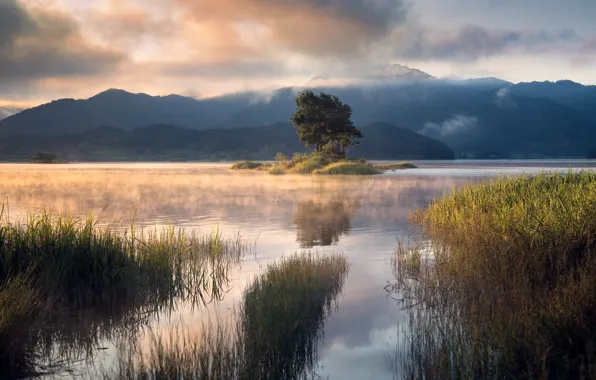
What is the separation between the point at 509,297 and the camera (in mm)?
9609

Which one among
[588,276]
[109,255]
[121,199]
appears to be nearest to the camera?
[588,276]

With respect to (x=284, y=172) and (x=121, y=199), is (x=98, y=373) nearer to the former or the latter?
(x=121, y=199)

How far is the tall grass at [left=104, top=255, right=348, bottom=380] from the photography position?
6957mm

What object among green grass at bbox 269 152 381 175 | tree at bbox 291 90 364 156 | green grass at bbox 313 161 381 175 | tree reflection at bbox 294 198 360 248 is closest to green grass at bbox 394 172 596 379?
tree reflection at bbox 294 198 360 248

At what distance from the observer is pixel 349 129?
308 feet

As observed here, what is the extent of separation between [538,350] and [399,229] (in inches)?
666

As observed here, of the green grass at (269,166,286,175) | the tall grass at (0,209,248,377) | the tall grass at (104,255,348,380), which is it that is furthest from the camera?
the green grass at (269,166,286,175)

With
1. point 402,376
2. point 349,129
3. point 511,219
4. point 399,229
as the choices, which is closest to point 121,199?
point 399,229

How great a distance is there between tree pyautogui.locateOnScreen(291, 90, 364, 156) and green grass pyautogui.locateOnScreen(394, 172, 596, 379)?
2954 inches

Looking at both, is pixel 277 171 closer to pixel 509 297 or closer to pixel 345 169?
pixel 345 169

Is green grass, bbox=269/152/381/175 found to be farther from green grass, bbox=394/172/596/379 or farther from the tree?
green grass, bbox=394/172/596/379

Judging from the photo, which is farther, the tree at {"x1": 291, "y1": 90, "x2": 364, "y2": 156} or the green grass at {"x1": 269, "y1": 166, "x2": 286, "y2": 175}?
the tree at {"x1": 291, "y1": 90, "x2": 364, "y2": 156}

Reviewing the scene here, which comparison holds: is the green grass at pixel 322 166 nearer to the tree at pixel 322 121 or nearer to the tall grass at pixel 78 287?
the tree at pixel 322 121

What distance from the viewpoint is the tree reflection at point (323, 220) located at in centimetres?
2090
